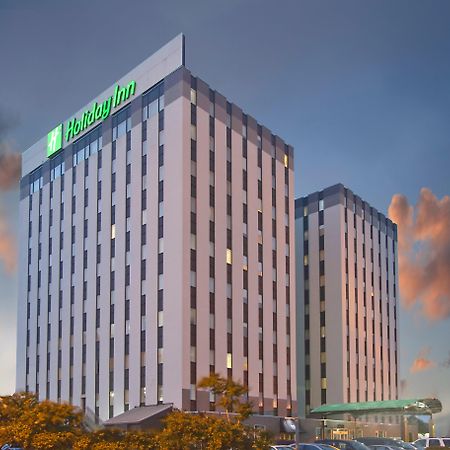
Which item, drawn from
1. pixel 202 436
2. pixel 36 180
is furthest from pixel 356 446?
pixel 36 180

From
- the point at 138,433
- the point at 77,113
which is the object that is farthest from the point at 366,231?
the point at 138,433

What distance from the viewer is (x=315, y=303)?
11200cm

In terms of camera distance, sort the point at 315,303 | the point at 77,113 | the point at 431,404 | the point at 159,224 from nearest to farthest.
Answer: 1. the point at 159,224
2. the point at 431,404
3. the point at 77,113
4. the point at 315,303

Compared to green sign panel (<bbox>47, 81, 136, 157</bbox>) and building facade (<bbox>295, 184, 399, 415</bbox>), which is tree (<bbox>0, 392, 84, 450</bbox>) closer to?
green sign panel (<bbox>47, 81, 136, 157</bbox>)

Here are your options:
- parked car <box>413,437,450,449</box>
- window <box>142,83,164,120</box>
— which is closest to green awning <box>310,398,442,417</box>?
parked car <box>413,437,450,449</box>

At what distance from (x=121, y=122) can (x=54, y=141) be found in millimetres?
15336

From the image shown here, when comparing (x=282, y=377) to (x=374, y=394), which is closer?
(x=282, y=377)

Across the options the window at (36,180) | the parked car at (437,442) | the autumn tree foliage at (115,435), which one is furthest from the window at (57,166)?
the parked car at (437,442)

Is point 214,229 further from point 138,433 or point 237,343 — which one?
point 138,433

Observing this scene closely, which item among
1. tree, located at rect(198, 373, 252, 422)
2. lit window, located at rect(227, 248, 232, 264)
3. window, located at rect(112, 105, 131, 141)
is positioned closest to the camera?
tree, located at rect(198, 373, 252, 422)

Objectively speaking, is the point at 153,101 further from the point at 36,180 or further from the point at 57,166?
the point at 36,180

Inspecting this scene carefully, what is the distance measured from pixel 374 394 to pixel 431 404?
28.4 metres

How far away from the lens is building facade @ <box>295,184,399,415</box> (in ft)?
356

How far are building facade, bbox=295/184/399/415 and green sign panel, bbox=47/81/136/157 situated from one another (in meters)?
37.5
